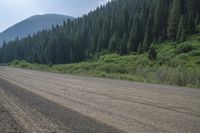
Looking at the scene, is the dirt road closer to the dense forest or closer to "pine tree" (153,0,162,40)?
the dense forest

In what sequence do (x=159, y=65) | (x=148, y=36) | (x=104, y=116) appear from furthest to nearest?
(x=148, y=36), (x=159, y=65), (x=104, y=116)

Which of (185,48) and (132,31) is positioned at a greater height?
(132,31)

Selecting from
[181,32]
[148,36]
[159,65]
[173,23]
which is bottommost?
[159,65]

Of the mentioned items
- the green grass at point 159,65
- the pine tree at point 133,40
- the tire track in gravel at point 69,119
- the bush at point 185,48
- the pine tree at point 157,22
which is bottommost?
the tire track in gravel at point 69,119

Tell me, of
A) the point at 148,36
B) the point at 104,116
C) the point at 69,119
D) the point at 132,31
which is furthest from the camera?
the point at 132,31

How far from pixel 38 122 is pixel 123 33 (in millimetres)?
100094

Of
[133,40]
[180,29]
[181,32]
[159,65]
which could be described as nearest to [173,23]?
[180,29]

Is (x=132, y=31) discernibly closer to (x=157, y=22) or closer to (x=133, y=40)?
(x=133, y=40)

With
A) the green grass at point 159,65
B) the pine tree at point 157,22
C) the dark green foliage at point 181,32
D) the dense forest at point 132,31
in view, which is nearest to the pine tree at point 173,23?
the dense forest at point 132,31

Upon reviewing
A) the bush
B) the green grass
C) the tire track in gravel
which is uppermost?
the bush

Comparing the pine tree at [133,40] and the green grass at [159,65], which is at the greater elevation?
the pine tree at [133,40]

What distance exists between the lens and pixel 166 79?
23.4m

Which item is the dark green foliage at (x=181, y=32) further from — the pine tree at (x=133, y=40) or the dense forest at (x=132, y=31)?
the pine tree at (x=133, y=40)

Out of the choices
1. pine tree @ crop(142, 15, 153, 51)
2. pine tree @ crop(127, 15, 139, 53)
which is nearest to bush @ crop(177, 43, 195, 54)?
pine tree @ crop(142, 15, 153, 51)
